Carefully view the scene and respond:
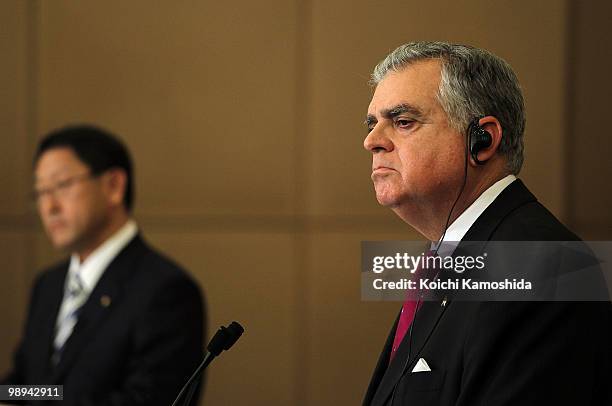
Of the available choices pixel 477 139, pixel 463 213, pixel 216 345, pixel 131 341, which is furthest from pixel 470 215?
pixel 131 341

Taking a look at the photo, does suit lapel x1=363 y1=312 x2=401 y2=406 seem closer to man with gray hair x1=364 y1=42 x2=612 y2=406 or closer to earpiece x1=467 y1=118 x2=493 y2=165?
man with gray hair x1=364 y1=42 x2=612 y2=406

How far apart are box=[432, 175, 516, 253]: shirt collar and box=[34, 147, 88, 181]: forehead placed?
1719 mm

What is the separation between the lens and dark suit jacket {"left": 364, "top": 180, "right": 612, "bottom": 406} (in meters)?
1.31

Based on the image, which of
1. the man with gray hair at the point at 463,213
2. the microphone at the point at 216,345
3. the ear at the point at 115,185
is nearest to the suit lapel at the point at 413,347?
the man with gray hair at the point at 463,213

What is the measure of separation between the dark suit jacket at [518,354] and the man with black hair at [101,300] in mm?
1255

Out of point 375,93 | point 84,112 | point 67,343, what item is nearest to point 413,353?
point 375,93

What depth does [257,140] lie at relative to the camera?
378 centimetres

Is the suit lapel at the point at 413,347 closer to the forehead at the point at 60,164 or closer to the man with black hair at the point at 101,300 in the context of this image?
the man with black hair at the point at 101,300

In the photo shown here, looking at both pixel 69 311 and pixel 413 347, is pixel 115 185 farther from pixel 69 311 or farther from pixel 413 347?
pixel 413 347

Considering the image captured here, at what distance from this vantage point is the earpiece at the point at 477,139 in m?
1.58

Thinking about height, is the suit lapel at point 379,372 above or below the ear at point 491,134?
below

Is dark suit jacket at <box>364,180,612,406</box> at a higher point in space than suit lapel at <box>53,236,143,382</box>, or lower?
lower

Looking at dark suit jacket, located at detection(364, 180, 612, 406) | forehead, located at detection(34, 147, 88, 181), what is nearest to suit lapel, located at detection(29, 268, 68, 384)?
A: forehead, located at detection(34, 147, 88, 181)

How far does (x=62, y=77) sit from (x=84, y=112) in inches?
7.7
